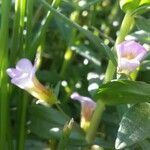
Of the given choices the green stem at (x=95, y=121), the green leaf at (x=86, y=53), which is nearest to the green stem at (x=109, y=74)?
the green stem at (x=95, y=121)

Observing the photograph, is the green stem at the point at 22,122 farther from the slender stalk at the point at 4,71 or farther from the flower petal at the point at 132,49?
the flower petal at the point at 132,49

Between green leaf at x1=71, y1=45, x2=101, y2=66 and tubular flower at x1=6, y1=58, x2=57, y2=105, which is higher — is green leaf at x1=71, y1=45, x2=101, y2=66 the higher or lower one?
the higher one

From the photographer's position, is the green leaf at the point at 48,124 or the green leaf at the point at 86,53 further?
the green leaf at the point at 86,53

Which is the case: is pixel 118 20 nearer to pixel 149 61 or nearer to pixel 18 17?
pixel 149 61

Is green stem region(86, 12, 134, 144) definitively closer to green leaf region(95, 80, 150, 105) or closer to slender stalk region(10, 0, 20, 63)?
green leaf region(95, 80, 150, 105)

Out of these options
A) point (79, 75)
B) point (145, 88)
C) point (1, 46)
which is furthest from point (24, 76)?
point (79, 75)

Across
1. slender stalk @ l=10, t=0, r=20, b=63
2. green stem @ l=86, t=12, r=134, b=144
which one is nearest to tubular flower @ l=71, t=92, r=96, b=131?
green stem @ l=86, t=12, r=134, b=144
